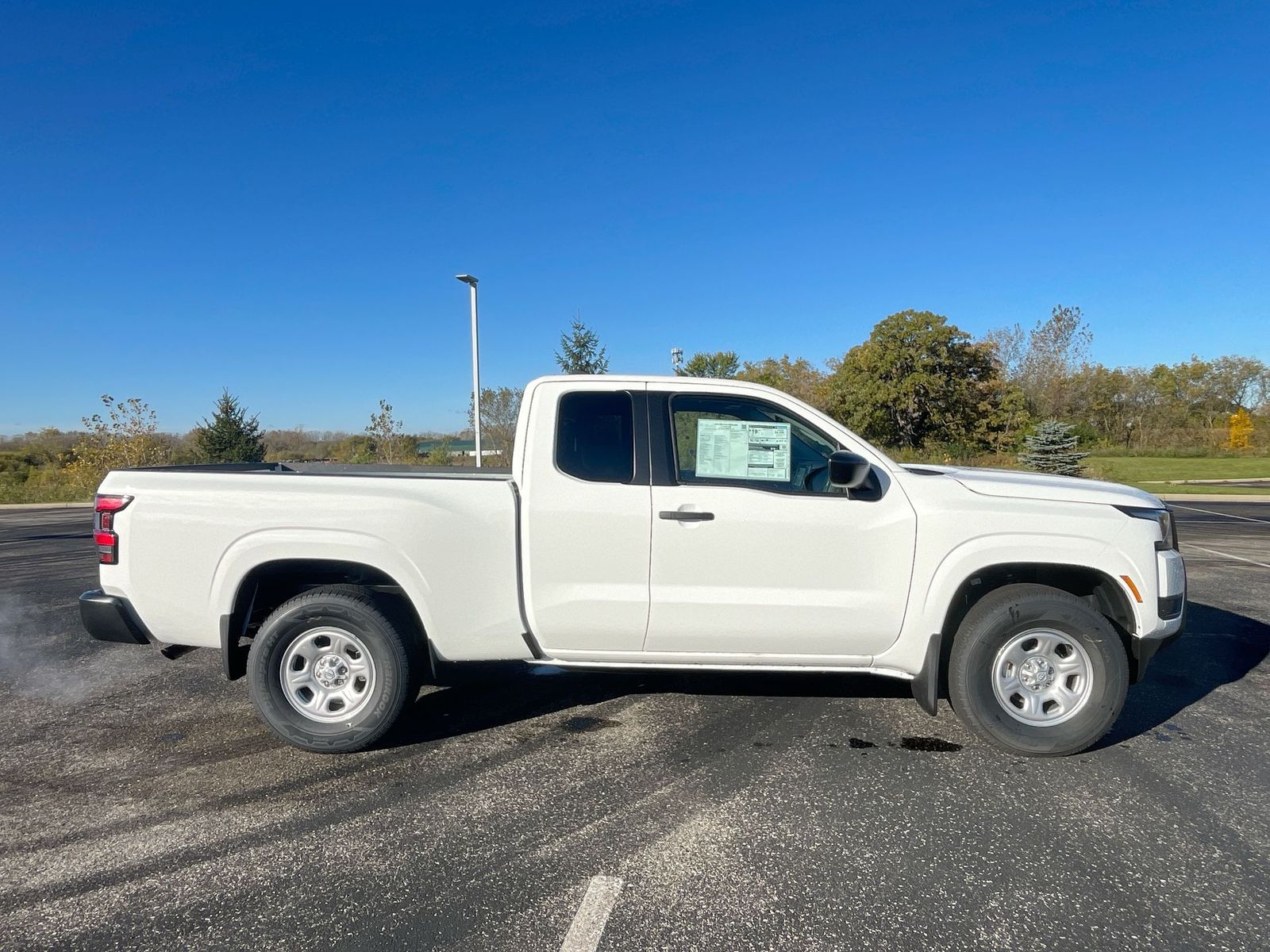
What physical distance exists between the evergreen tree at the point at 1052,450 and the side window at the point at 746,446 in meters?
20.8

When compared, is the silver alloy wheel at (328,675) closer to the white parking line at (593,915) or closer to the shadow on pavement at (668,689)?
the shadow on pavement at (668,689)

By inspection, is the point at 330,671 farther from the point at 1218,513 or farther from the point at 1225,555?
the point at 1218,513

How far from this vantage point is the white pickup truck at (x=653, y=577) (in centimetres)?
358

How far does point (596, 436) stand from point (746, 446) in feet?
2.69

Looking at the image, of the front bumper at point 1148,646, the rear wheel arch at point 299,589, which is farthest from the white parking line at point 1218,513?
the rear wheel arch at point 299,589

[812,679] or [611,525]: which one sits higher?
[611,525]

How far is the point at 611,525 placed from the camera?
3.63 meters

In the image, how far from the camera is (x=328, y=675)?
370cm

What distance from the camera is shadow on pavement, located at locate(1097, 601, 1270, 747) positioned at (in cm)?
415

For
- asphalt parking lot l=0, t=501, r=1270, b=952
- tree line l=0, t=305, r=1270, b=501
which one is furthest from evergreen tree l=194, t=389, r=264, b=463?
asphalt parking lot l=0, t=501, r=1270, b=952

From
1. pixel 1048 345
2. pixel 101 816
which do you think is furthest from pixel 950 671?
pixel 1048 345

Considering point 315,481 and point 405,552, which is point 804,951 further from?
point 315,481

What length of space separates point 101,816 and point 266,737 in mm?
894

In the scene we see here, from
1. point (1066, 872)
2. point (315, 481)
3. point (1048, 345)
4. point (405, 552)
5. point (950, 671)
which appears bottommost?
point (1066, 872)
